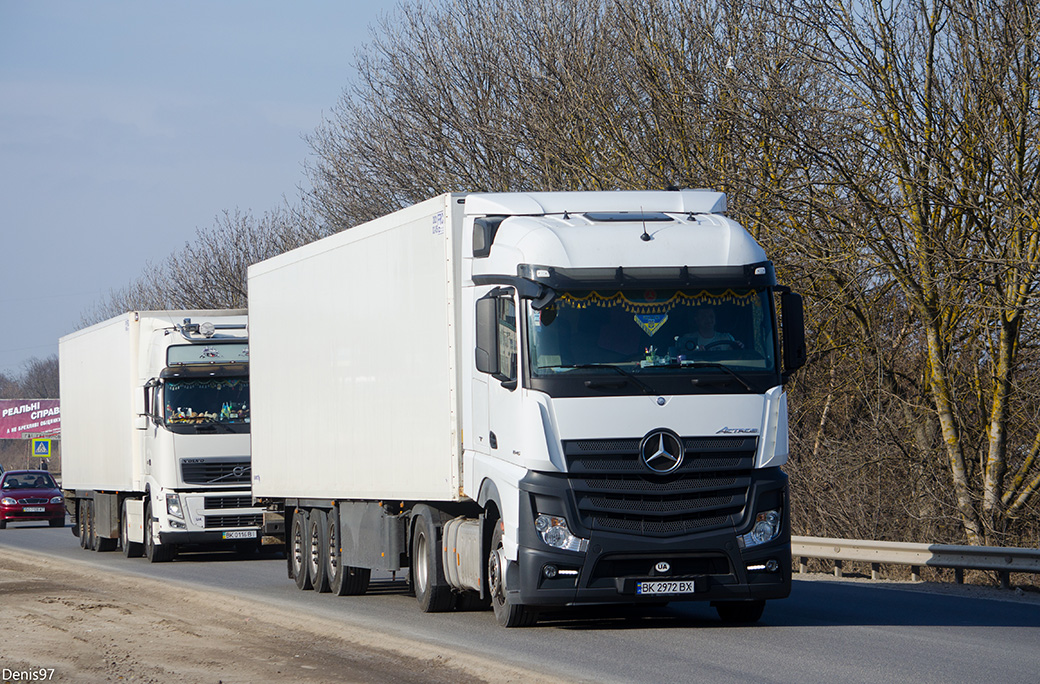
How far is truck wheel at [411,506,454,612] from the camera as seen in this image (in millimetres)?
13180

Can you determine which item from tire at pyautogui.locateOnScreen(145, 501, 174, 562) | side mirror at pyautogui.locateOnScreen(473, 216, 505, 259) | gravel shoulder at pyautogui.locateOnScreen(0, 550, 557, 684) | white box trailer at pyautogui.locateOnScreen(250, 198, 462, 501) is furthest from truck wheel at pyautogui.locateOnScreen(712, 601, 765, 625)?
tire at pyautogui.locateOnScreen(145, 501, 174, 562)

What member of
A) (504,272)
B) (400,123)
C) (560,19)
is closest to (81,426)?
(400,123)

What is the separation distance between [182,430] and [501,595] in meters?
11.6

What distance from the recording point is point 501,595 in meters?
11.9

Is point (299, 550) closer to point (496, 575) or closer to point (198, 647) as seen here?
point (496, 575)

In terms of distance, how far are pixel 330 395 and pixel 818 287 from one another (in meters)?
9.30

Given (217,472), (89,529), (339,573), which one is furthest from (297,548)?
(89,529)

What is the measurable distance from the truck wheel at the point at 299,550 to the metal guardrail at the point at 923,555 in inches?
243

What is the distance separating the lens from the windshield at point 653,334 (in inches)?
440

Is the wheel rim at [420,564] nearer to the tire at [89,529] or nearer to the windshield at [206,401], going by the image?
the windshield at [206,401]

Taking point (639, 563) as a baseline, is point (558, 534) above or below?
above

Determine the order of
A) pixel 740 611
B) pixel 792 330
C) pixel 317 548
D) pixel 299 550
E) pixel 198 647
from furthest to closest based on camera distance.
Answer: pixel 299 550 < pixel 317 548 < pixel 740 611 < pixel 792 330 < pixel 198 647

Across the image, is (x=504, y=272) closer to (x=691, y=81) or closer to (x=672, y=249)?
(x=672, y=249)

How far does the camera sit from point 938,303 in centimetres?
2008
